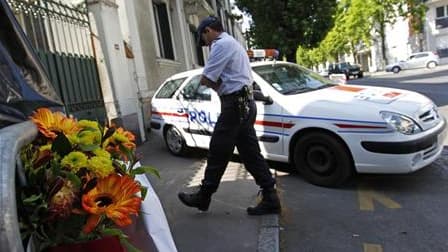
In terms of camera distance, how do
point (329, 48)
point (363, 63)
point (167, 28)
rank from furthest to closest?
1. point (363, 63)
2. point (329, 48)
3. point (167, 28)

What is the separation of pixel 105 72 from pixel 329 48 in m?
50.6

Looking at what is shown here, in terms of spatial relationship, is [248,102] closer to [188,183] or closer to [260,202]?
[260,202]

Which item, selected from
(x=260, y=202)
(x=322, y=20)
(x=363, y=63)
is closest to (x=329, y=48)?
(x=363, y=63)

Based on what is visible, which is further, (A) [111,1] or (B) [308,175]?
(A) [111,1]

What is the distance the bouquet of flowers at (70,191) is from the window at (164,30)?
11.7 m

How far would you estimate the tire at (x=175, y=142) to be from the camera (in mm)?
7173

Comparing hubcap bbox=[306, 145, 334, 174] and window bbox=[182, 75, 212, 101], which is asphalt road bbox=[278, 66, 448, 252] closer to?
hubcap bbox=[306, 145, 334, 174]

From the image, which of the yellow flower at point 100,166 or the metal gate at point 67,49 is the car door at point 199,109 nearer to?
the metal gate at point 67,49

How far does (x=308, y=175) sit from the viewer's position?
210 inches

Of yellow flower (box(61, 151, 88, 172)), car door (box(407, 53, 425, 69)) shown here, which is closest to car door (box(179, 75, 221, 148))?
yellow flower (box(61, 151, 88, 172))

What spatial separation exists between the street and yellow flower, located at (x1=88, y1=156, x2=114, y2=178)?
7.36 ft

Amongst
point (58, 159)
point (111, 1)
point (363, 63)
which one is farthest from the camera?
point (363, 63)

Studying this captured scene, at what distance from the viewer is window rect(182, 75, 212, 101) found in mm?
6599

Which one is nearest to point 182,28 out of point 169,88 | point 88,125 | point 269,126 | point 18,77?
point 169,88
